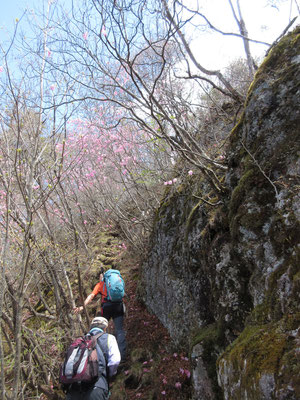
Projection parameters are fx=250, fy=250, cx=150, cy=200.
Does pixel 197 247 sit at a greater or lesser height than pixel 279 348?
greater

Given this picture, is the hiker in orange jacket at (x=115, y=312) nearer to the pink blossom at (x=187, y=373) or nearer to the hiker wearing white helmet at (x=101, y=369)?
the hiker wearing white helmet at (x=101, y=369)

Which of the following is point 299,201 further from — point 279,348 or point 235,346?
point 235,346

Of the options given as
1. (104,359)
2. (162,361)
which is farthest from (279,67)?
(162,361)

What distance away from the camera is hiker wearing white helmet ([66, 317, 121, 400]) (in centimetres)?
290

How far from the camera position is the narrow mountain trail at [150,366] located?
3.85m

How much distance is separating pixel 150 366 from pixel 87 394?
2.18 meters

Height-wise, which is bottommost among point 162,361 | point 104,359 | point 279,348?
point 162,361

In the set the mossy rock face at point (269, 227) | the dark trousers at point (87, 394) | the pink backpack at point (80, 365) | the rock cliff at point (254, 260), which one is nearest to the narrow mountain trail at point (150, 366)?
the rock cliff at point (254, 260)

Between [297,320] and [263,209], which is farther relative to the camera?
[263,209]

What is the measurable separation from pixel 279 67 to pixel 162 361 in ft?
16.2

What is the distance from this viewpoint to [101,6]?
3.18 metres

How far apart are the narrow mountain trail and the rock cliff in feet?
1.66

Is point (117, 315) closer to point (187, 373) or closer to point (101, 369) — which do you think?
point (187, 373)

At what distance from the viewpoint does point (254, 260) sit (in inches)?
93.6
